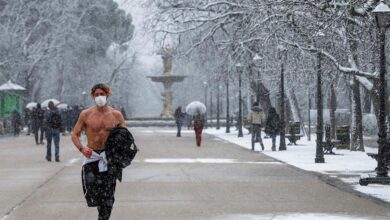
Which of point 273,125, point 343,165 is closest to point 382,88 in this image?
point 343,165

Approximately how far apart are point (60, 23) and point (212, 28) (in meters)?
28.6

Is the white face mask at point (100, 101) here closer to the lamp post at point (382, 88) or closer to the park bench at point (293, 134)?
the lamp post at point (382, 88)

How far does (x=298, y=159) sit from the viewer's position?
2544 centimetres

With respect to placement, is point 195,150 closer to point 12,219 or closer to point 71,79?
point 12,219

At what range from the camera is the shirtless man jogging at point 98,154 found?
9.65 m

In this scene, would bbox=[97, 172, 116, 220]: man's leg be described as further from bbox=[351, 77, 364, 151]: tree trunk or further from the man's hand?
bbox=[351, 77, 364, 151]: tree trunk

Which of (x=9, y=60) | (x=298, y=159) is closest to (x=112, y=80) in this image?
(x=9, y=60)

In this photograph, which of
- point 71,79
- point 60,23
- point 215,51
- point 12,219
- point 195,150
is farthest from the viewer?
point 71,79

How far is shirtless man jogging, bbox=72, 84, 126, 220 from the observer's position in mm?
9648

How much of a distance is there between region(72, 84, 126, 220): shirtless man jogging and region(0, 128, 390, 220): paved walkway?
2.00m

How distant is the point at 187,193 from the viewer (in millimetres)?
15039

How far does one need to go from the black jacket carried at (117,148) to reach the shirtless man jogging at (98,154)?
8 centimetres

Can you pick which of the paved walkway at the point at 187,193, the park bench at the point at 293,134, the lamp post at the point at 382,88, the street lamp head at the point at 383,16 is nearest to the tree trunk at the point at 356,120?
the park bench at the point at 293,134

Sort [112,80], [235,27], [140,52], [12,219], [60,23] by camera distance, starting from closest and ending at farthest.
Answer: [12,219]
[235,27]
[60,23]
[112,80]
[140,52]
